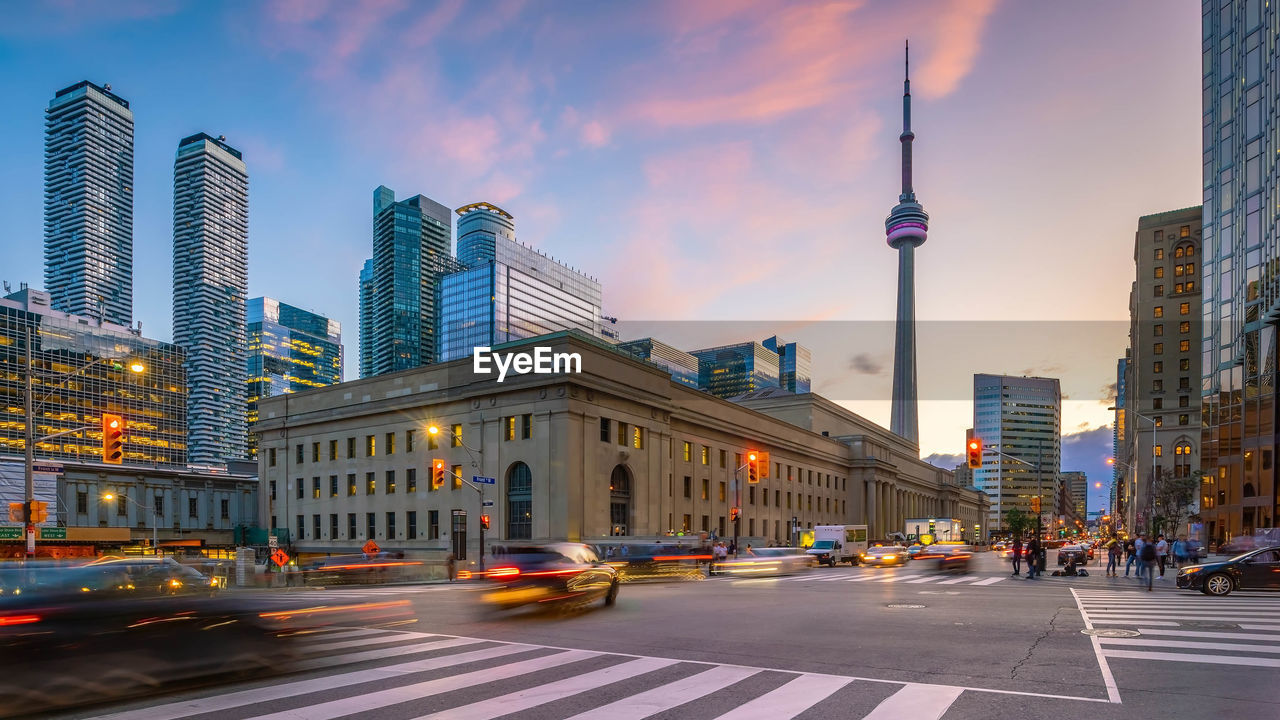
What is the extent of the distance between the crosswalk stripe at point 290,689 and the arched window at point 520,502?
148 feet

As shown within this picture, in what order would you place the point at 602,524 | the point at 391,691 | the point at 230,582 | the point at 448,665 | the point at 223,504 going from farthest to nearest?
the point at 223,504 < the point at 602,524 < the point at 230,582 < the point at 448,665 < the point at 391,691

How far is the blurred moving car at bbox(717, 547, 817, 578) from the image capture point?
A: 133 ft

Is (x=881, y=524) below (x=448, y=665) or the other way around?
below

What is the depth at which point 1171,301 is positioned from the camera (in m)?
119

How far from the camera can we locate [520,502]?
58344mm

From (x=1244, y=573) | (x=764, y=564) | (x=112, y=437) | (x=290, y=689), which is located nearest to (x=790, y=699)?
(x=290, y=689)

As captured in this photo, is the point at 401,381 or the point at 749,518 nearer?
the point at 401,381

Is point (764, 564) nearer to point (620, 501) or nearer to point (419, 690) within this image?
point (620, 501)

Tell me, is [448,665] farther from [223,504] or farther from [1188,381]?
[1188,381]

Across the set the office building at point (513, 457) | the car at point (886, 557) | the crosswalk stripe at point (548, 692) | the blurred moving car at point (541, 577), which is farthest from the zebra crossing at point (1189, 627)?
the office building at point (513, 457)

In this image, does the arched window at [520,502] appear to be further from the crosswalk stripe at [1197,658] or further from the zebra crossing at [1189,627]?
the crosswalk stripe at [1197,658]

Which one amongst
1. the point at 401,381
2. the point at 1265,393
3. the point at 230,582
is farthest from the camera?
the point at 401,381

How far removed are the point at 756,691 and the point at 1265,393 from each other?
5507 centimetres

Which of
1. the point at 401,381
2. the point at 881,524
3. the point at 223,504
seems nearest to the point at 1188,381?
the point at 881,524
